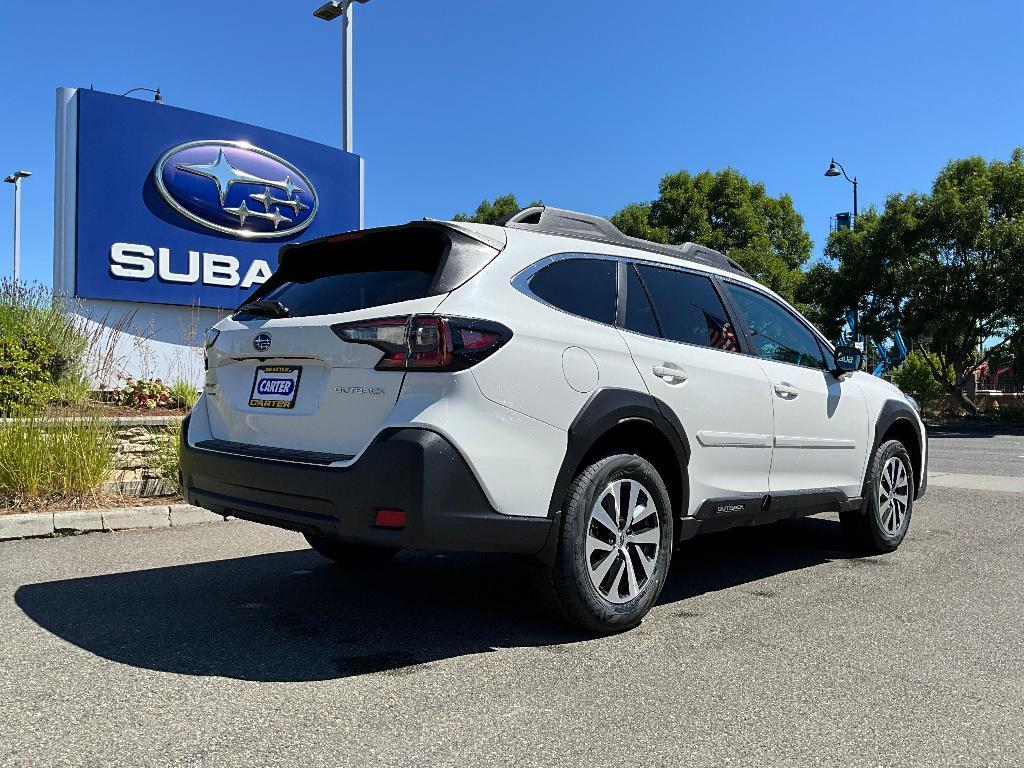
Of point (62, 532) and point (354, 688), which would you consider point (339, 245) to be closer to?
point (354, 688)

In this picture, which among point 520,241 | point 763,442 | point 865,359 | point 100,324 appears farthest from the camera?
point 100,324

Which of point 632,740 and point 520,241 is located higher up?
point 520,241

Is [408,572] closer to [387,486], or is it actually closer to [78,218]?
[387,486]

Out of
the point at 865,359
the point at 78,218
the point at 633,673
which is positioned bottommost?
the point at 633,673

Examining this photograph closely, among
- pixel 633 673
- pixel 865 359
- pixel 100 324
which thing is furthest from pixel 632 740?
pixel 100 324

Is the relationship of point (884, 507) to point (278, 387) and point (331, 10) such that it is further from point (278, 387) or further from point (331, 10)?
point (331, 10)

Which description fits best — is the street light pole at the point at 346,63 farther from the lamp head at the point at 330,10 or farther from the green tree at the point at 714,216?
the green tree at the point at 714,216

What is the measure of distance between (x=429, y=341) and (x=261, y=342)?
0.94 metres

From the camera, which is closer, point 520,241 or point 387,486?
point 387,486

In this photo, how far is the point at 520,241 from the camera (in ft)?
12.9

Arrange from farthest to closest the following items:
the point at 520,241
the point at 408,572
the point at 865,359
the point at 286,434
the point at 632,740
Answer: the point at 865,359, the point at 408,572, the point at 520,241, the point at 286,434, the point at 632,740

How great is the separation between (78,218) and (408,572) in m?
8.88

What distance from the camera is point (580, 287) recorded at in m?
4.02

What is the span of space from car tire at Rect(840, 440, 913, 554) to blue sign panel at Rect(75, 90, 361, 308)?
9.74 m
